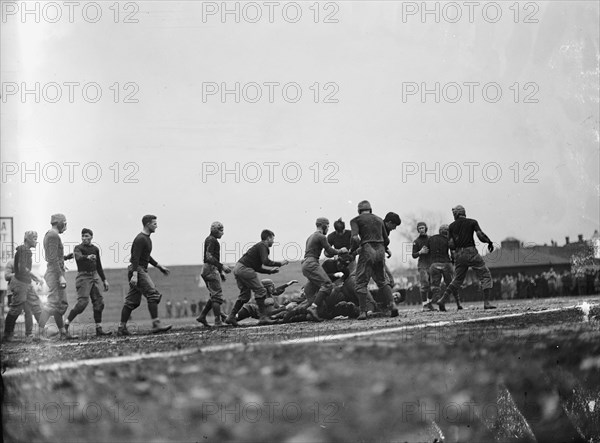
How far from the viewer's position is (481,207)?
632cm

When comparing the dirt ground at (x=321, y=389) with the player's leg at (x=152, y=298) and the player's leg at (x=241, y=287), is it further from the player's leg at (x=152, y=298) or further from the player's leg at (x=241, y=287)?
the player's leg at (x=241, y=287)

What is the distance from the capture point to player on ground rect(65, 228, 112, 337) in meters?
5.82

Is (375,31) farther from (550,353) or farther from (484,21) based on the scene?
(550,353)

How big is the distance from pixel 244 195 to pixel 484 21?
2219mm

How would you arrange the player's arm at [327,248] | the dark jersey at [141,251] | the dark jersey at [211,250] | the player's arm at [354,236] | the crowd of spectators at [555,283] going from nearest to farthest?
1. the dark jersey at [141,251]
2. the dark jersey at [211,250]
3. the player's arm at [354,236]
4. the crowd of spectators at [555,283]
5. the player's arm at [327,248]

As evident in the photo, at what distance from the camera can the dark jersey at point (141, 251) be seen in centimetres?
599

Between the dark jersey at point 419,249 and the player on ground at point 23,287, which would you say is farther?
the dark jersey at point 419,249

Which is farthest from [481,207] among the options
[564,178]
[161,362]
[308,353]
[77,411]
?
[77,411]

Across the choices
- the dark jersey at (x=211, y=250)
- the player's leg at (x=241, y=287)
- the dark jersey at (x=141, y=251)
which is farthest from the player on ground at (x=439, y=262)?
the dark jersey at (x=141, y=251)

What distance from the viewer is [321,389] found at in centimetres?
430

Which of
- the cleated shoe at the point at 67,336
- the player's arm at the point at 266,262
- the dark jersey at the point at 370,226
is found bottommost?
the cleated shoe at the point at 67,336

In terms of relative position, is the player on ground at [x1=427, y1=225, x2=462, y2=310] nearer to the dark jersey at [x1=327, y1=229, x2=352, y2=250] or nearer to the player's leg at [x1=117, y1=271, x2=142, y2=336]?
the dark jersey at [x1=327, y1=229, x2=352, y2=250]

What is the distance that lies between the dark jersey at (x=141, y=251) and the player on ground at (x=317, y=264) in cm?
127

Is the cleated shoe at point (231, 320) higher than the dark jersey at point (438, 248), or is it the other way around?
the dark jersey at point (438, 248)
